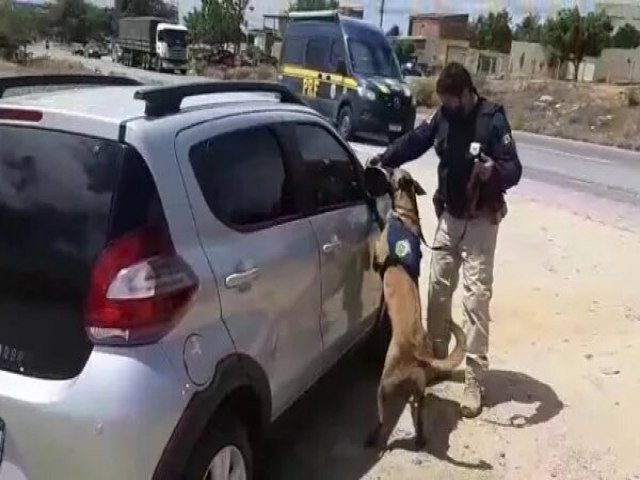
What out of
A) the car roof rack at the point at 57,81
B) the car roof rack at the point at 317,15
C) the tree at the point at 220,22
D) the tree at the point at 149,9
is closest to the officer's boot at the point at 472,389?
the car roof rack at the point at 57,81

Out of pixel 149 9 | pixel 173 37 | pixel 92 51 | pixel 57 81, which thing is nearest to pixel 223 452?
pixel 57 81

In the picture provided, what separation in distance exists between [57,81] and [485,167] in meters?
2.09

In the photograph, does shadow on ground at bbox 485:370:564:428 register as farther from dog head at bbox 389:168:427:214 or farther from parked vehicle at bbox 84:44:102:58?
parked vehicle at bbox 84:44:102:58

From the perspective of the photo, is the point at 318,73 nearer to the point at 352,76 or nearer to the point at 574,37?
the point at 352,76

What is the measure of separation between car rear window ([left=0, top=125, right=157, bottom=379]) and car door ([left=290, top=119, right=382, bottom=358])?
130 cm

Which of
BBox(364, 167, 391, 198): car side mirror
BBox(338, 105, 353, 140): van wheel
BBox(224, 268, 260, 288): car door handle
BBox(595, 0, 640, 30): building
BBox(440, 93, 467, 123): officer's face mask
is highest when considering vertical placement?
BBox(595, 0, 640, 30): building

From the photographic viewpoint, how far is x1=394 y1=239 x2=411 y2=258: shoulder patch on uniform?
14.3ft

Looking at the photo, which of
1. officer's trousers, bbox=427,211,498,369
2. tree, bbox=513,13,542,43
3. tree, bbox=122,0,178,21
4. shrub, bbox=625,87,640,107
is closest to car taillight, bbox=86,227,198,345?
officer's trousers, bbox=427,211,498,369

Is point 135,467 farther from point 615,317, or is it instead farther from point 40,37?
point 40,37

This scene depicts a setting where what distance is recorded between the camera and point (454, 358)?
4.21 m

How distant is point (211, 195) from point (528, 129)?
29.6m

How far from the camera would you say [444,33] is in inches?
3681

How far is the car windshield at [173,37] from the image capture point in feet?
174

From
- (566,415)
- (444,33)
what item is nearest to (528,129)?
(566,415)
